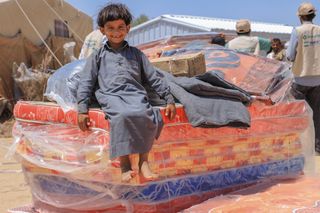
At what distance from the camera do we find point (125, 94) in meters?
2.85

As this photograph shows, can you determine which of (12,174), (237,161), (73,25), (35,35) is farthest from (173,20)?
(237,161)

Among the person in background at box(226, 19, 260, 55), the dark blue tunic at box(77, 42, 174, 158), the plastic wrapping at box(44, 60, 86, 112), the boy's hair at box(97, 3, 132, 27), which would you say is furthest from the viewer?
the person in background at box(226, 19, 260, 55)

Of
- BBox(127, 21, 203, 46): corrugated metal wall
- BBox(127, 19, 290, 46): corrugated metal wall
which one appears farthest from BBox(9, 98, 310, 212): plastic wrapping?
BBox(127, 21, 203, 46): corrugated metal wall

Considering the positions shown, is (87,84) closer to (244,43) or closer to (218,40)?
(218,40)

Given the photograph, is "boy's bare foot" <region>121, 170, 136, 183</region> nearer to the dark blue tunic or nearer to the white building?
the dark blue tunic

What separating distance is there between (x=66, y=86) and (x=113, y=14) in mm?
610

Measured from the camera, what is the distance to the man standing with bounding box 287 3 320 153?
569cm

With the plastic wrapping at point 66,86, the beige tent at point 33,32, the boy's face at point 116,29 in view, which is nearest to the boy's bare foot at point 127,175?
the plastic wrapping at point 66,86

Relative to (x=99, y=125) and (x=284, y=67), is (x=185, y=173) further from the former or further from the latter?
(x=284, y=67)

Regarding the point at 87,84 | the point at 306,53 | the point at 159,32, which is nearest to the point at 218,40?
the point at 306,53

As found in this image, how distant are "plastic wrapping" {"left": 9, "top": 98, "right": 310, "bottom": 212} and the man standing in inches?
85.1

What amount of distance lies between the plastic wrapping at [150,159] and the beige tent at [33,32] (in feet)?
22.6

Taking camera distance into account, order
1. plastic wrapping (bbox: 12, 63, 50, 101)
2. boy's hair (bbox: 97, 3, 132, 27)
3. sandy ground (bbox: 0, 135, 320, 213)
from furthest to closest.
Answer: plastic wrapping (bbox: 12, 63, 50, 101) < sandy ground (bbox: 0, 135, 320, 213) < boy's hair (bbox: 97, 3, 132, 27)

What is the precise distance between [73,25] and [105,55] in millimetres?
9088
